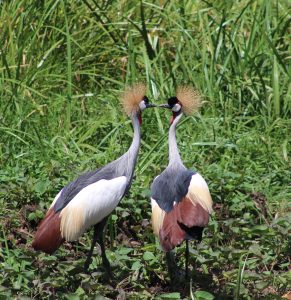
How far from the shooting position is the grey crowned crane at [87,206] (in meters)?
4.63

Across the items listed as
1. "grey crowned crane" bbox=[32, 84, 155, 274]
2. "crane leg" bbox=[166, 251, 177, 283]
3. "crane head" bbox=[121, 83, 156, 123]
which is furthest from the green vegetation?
"crane head" bbox=[121, 83, 156, 123]

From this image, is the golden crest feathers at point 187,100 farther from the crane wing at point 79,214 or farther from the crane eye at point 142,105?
the crane wing at point 79,214

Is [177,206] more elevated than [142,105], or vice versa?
[142,105]

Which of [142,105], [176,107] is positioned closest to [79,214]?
[142,105]

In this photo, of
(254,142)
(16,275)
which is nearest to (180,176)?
(16,275)

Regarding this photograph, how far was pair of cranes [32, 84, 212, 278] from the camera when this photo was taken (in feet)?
15.1

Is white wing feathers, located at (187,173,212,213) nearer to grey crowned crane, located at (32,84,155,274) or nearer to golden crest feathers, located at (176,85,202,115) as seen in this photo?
grey crowned crane, located at (32,84,155,274)

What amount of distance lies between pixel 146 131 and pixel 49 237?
1.80 m

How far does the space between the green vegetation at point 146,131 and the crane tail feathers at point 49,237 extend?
0.15 m

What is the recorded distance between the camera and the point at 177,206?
4723mm

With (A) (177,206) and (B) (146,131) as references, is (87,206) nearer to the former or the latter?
(A) (177,206)

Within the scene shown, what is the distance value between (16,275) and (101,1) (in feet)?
10.2

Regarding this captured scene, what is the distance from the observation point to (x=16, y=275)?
4590 mm

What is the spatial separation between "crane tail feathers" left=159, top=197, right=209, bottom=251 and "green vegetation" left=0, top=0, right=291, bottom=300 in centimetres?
26
